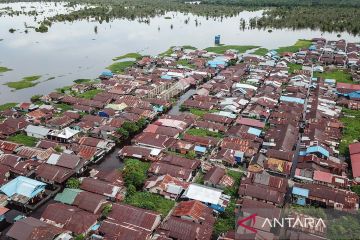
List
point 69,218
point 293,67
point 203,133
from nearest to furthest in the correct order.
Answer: point 69,218 < point 203,133 < point 293,67

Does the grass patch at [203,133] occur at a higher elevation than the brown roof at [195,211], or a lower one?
higher

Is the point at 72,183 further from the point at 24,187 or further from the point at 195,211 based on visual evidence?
the point at 195,211

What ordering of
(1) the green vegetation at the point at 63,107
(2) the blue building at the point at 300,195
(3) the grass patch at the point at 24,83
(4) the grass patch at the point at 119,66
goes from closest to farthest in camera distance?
(2) the blue building at the point at 300,195
(1) the green vegetation at the point at 63,107
(3) the grass patch at the point at 24,83
(4) the grass patch at the point at 119,66

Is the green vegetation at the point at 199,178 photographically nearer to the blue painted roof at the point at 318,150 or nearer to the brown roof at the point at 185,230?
the brown roof at the point at 185,230

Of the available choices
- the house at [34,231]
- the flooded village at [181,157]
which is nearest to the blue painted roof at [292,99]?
the flooded village at [181,157]

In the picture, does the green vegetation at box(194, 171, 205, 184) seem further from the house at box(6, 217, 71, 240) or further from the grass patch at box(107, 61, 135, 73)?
the grass patch at box(107, 61, 135, 73)

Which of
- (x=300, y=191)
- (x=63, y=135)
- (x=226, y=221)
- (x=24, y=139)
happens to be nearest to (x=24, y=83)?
(x=24, y=139)
